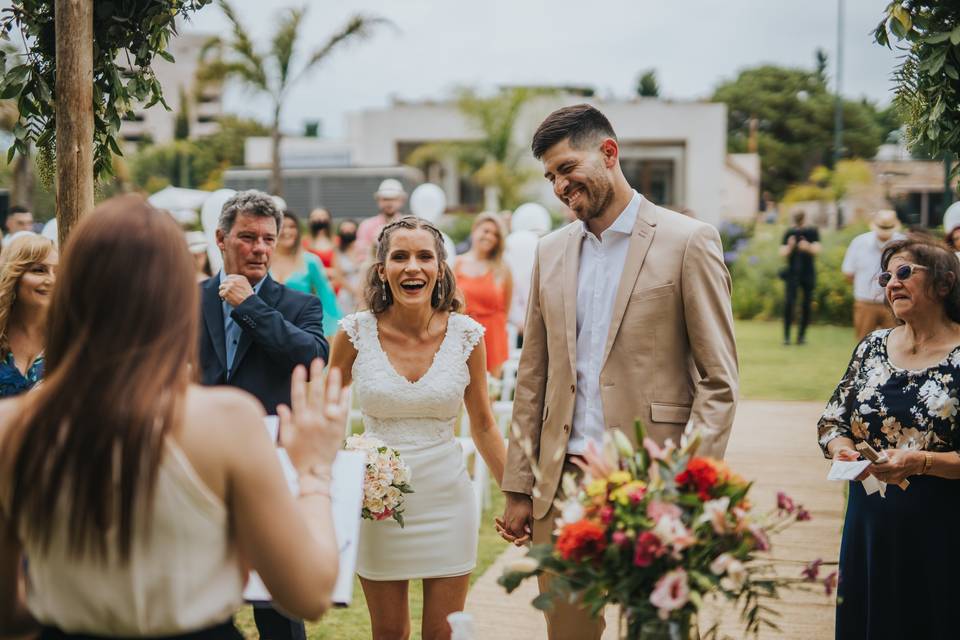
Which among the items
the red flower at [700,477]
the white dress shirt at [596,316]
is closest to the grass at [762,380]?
the white dress shirt at [596,316]

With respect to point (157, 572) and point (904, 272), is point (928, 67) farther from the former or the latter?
point (157, 572)

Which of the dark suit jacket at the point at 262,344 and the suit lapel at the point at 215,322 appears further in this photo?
the suit lapel at the point at 215,322

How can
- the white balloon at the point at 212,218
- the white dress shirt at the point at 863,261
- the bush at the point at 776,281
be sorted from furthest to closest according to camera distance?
the bush at the point at 776,281, the white dress shirt at the point at 863,261, the white balloon at the point at 212,218

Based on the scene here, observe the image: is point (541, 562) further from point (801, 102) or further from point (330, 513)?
point (801, 102)

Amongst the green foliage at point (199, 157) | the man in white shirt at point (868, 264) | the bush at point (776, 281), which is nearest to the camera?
the man in white shirt at point (868, 264)

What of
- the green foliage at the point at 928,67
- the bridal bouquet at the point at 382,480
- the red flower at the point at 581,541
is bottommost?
the bridal bouquet at the point at 382,480

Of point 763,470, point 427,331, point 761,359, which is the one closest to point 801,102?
point 761,359

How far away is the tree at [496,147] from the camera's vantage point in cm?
3353

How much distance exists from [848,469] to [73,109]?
3211 mm

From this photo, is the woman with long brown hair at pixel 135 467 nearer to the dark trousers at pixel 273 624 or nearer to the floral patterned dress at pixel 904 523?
the dark trousers at pixel 273 624

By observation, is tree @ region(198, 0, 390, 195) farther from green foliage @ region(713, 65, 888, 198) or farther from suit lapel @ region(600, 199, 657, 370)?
green foliage @ region(713, 65, 888, 198)

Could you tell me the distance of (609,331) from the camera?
10.7ft

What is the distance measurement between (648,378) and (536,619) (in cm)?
259

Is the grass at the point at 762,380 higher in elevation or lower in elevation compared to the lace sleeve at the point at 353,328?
lower
